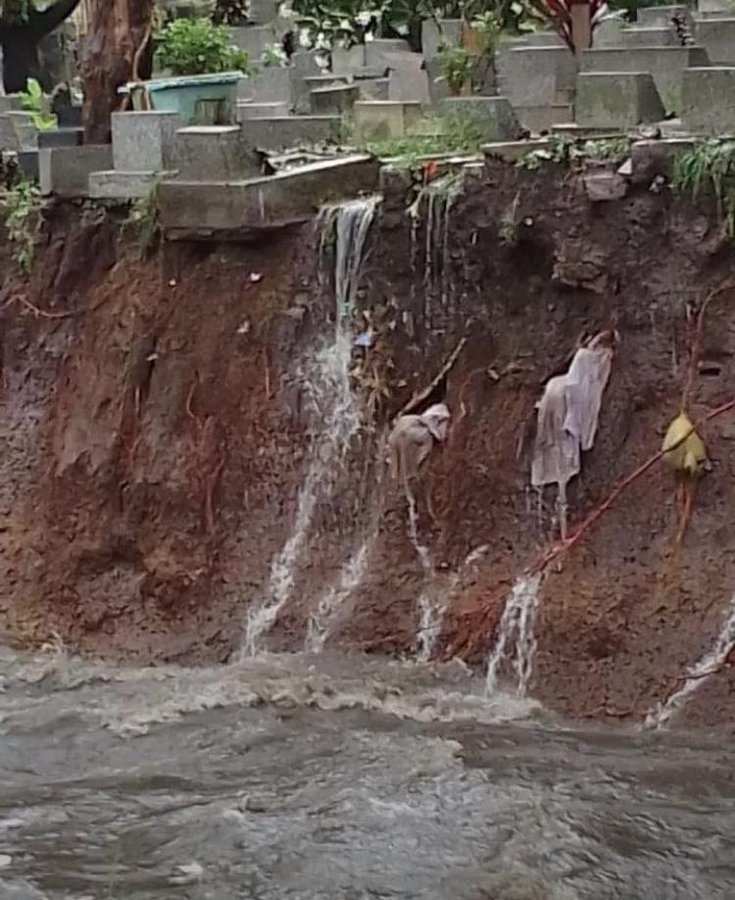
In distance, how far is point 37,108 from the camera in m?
13.6

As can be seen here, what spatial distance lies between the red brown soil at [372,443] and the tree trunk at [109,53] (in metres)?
0.98

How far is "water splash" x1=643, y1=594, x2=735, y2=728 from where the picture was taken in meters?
8.09

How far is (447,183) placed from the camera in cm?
921

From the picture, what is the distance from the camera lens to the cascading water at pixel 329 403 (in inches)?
370

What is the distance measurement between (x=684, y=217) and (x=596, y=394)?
105cm

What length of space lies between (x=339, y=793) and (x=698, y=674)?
1914mm

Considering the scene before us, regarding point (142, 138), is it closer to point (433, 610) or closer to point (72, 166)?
point (72, 166)

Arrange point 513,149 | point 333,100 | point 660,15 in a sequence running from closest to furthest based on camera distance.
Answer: point 513,149, point 333,100, point 660,15

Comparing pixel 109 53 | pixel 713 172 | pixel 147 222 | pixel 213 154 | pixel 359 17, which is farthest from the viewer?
pixel 359 17

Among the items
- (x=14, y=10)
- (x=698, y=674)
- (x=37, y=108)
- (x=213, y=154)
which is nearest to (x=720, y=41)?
(x=213, y=154)

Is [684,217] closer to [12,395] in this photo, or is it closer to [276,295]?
[276,295]

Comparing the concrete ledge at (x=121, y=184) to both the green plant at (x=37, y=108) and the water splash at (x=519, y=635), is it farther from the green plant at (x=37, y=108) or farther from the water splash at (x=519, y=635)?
the water splash at (x=519, y=635)

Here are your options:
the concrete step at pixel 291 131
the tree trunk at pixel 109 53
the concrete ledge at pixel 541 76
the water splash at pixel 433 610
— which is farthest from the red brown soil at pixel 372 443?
the concrete ledge at pixel 541 76

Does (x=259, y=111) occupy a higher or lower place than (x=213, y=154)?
higher
